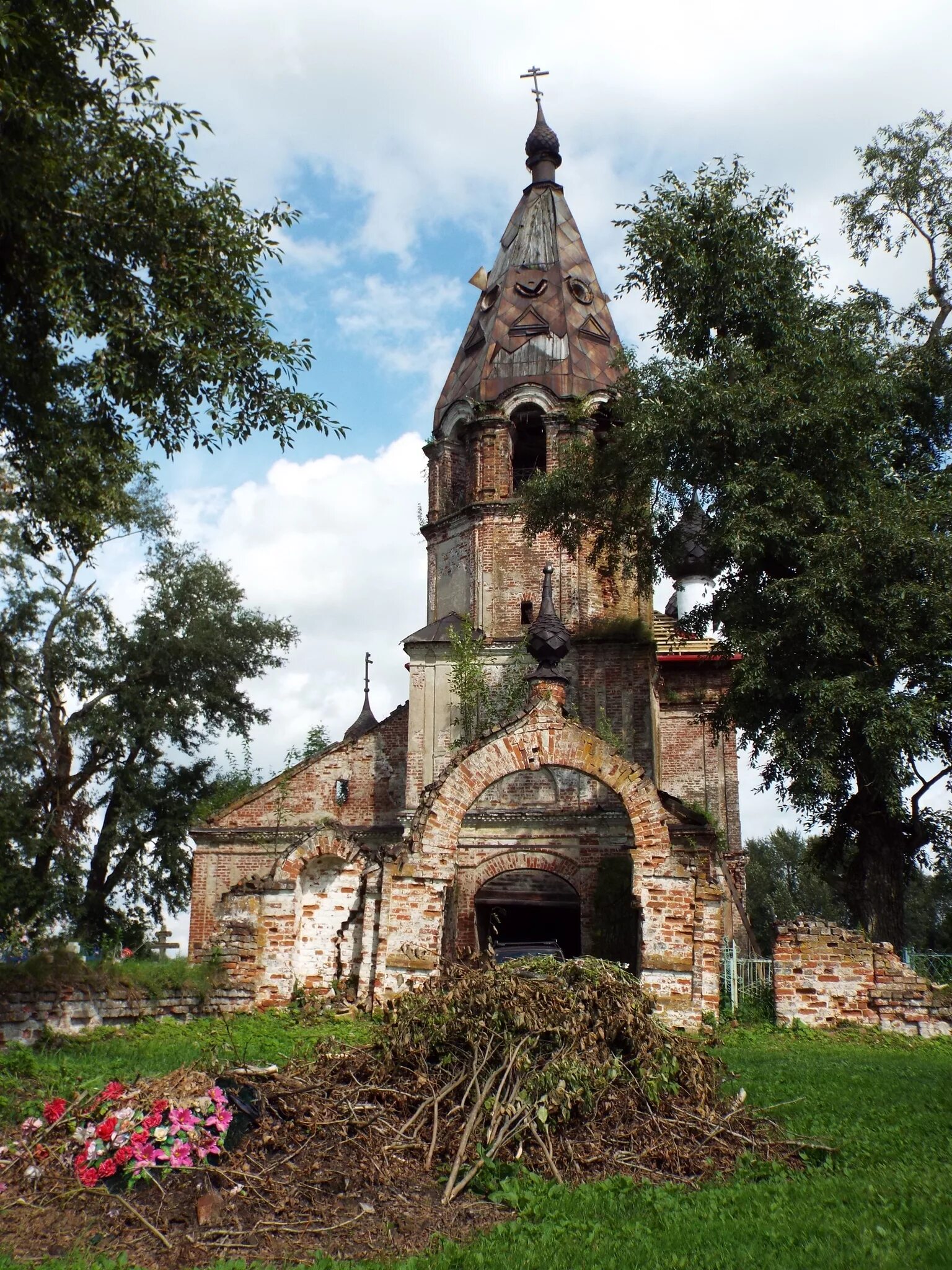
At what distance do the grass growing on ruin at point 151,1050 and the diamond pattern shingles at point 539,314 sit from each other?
546 inches

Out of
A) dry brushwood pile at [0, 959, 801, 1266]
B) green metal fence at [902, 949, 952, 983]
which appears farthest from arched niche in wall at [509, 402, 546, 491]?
dry brushwood pile at [0, 959, 801, 1266]

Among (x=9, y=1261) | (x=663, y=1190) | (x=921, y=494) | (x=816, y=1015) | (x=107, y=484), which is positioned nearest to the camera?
(x=9, y=1261)

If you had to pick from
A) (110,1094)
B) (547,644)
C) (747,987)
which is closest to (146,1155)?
(110,1094)

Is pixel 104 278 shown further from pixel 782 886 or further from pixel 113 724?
pixel 782 886

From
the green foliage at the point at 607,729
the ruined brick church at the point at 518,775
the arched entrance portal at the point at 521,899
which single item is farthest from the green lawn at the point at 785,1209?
the green foliage at the point at 607,729

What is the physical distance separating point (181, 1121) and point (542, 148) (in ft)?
82.9

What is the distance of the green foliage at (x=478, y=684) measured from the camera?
20406mm

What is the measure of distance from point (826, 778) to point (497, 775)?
13.5ft

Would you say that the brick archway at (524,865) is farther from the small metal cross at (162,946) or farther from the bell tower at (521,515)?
the small metal cross at (162,946)

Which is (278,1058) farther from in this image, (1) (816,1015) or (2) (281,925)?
(1) (816,1015)

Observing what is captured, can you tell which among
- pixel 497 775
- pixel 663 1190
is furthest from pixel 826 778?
pixel 663 1190

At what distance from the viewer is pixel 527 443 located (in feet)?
76.6

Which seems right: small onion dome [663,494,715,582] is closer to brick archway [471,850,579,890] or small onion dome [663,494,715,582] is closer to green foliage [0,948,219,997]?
brick archway [471,850,579,890]

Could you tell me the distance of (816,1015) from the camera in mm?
13047
